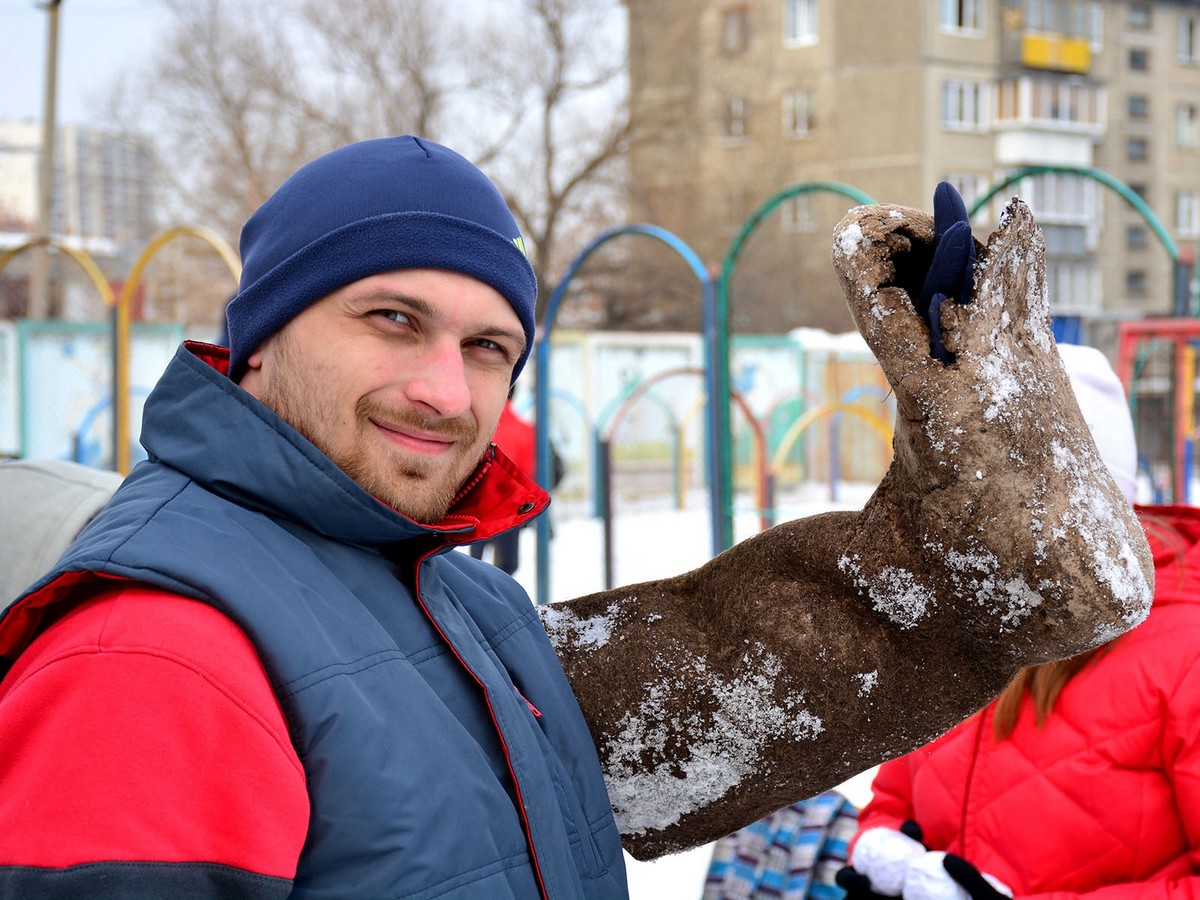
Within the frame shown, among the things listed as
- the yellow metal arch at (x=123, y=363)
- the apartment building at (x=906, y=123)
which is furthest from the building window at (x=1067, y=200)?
the yellow metal arch at (x=123, y=363)

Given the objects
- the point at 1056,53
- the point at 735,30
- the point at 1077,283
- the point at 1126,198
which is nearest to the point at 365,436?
the point at 1126,198

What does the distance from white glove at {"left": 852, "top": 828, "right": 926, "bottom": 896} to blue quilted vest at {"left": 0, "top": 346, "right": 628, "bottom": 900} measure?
32.1 inches

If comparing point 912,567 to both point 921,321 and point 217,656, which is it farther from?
point 217,656

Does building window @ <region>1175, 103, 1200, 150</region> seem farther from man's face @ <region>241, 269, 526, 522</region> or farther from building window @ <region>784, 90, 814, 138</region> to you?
man's face @ <region>241, 269, 526, 522</region>

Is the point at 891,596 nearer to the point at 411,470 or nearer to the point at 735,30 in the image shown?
the point at 411,470

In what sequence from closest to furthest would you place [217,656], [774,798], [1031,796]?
[217,656] → [774,798] → [1031,796]

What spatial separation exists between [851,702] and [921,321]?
429mm

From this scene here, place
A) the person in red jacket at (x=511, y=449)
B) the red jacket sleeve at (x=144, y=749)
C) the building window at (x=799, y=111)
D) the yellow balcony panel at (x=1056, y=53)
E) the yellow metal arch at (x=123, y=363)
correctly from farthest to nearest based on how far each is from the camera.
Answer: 1. the yellow balcony panel at (x=1056, y=53)
2. the building window at (x=799, y=111)
3. the person in red jacket at (x=511, y=449)
4. the yellow metal arch at (x=123, y=363)
5. the red jacket sleeve at (x=144, y=749)

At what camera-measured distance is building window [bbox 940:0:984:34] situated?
29500 millimetres

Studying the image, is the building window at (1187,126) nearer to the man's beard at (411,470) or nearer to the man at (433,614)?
the man at (433,614)

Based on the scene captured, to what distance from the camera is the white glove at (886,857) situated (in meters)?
1.93

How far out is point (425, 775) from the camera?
1.02m

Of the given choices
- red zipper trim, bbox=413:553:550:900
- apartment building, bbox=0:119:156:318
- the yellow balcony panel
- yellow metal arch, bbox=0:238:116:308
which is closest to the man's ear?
red zipper trim, bbox=413:553:550:900

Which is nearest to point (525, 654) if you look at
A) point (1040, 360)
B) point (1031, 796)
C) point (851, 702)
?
point (851, 702)
